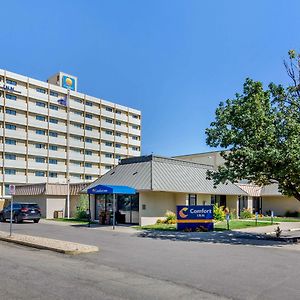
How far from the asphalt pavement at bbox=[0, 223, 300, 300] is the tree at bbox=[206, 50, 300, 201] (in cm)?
511

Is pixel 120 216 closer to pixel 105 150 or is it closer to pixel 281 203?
pixel 281 203

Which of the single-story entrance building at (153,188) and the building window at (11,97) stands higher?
the building window at (11,97)

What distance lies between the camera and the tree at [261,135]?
1939 centimetres

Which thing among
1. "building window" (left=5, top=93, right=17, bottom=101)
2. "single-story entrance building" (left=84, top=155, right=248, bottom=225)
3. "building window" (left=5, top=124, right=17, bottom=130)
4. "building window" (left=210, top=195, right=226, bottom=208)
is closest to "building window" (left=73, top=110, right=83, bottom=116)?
"building window" (left=5, top=93, right=17, bottom=101)

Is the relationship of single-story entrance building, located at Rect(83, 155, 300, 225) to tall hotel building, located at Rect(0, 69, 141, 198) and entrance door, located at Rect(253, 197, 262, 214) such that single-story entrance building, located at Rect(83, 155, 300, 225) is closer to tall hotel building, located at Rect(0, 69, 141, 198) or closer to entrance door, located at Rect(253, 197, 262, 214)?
entrance door, located at Rect(253, 197, 262, 214)

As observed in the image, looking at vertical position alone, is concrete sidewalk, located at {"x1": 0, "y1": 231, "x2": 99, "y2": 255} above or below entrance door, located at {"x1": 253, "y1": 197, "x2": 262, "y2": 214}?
above

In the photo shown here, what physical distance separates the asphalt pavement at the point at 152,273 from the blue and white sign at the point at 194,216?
8.98m

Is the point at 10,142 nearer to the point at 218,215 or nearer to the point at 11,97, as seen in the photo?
the point at 11,97

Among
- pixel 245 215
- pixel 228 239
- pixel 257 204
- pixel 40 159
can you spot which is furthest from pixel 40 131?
pixel 228 239

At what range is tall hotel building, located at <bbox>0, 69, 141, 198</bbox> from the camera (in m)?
71.1

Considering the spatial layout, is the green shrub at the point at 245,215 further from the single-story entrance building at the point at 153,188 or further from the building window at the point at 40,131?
the building window at the point at 40,131

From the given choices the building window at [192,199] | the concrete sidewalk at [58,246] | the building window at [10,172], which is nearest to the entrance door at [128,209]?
the building window at [192,199]

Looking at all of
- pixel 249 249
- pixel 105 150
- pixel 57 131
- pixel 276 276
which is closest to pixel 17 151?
pixel 57 131

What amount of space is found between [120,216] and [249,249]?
53.4 ft
